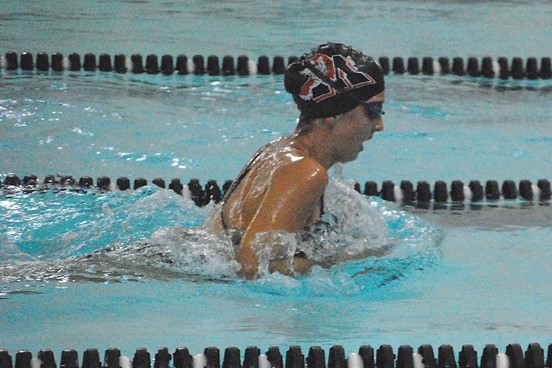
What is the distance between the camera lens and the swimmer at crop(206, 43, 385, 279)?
3.68 metres

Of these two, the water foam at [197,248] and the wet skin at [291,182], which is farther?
the water foam at [197,248]

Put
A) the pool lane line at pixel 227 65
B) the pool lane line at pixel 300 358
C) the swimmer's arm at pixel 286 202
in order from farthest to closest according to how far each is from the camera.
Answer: the pool lane line at pixel 227 65, the swimmer's arm at pixel 286 202, the pool lane line at pixel 300 358

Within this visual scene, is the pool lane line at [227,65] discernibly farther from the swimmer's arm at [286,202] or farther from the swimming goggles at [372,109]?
the swimmer's arm at [286,202]

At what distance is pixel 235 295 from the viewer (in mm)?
3924

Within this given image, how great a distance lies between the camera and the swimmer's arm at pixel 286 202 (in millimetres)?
3664

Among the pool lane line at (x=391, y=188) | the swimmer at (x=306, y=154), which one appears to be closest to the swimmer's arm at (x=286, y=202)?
the swimmer at (x=306, y=154)

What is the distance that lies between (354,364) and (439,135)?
11.8 feet

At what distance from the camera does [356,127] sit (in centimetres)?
388

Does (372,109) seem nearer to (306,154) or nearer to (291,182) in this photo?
(306,154)

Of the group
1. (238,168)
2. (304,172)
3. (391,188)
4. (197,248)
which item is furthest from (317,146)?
(238,168)

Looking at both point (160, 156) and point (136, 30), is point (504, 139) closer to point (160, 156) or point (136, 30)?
point (160, 156)

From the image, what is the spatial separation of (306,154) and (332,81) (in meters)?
0.29

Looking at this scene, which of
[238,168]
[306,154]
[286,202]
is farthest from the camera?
[238,168]

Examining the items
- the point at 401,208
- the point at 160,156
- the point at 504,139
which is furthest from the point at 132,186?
the point at 504,139
